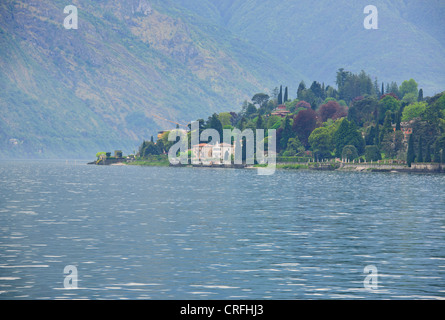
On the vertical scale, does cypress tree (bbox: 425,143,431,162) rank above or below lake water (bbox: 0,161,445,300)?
above

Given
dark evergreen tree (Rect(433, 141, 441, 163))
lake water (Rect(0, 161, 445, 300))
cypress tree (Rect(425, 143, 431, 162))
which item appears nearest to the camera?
lake water (Rect(0, 161, 445, 300))

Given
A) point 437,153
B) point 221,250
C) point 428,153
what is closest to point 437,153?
point 437,153

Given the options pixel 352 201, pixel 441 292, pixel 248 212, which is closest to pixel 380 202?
pixel 352 201

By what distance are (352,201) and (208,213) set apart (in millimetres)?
23154

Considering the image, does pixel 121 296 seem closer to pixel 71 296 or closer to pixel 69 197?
pixel 71 296

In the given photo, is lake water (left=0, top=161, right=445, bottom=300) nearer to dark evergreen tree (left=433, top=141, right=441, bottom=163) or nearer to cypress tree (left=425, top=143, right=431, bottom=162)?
dark evergreen tree (left=433, top=141, right=441, bottom=163)

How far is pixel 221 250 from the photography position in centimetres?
4628

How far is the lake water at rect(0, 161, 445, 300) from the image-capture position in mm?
34938

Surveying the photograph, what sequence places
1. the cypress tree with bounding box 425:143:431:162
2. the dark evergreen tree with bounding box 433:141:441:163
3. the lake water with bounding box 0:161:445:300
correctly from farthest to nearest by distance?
the cypress tree with bounding box 425:143:431:162 < the dark evergreen tree with bounding box 433:141:441:163 < the lake water with bounding box 0:161:445:300

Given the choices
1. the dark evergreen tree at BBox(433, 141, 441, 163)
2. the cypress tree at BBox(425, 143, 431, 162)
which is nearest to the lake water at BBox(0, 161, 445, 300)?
the dark evergreen tree at BBox(433, 141, 441, 163)

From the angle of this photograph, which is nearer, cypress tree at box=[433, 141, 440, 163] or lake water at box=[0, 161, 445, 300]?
lake water at box=[0, 161, 445, 300]

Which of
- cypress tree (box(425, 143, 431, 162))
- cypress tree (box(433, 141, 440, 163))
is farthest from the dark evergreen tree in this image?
cypress tree (box(425, 143, 431, 162))

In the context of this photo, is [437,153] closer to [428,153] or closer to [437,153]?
[437,153]

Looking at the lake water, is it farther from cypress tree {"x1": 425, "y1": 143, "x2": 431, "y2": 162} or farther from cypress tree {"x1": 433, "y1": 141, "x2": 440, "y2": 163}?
cypress tree {"x1": 425, "y1": 143, "x2": 431, "y2": 162}
